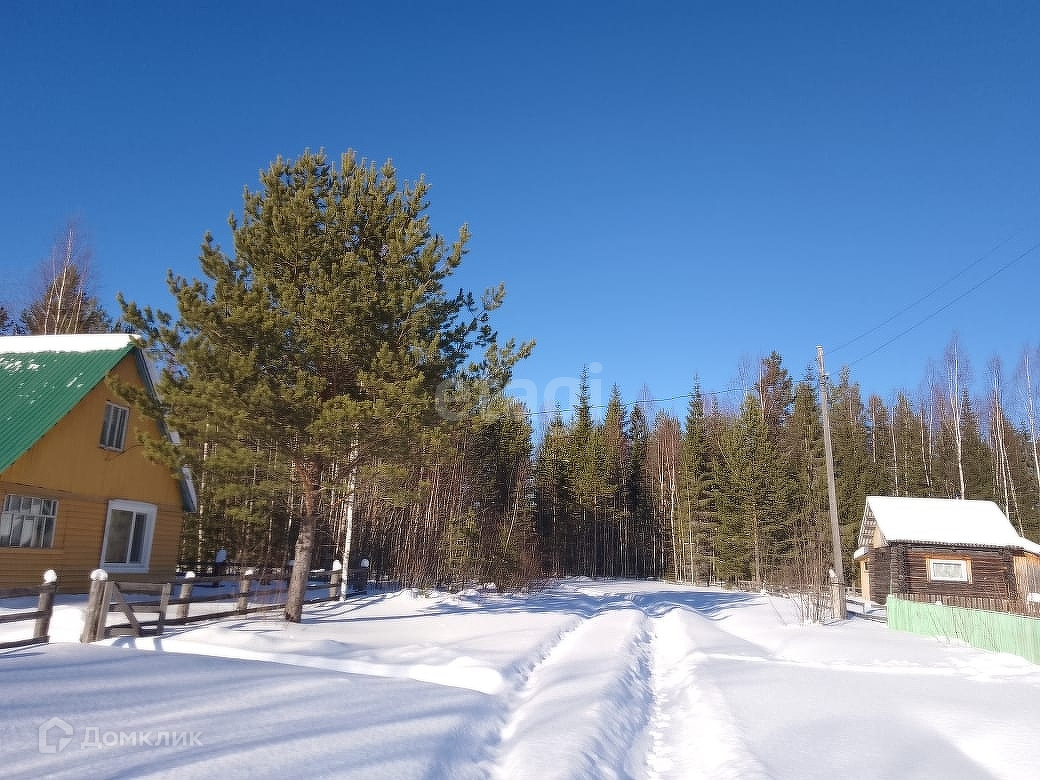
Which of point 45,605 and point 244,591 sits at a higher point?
point 45,605

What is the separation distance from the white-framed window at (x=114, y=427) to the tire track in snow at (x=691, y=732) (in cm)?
1350

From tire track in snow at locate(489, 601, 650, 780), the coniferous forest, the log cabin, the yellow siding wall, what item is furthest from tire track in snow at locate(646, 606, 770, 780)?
the log cabin

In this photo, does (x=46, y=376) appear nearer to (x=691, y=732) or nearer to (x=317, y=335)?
(x=317, y=335)

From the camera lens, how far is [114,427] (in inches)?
628

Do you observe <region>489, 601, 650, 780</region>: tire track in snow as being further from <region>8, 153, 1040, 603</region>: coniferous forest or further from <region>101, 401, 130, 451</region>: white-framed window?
<region>101, 401, 130, 451</region>: white-framed window

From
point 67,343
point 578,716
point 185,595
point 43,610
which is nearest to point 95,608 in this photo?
point 43,610

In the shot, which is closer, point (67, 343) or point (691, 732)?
point (691, 732)

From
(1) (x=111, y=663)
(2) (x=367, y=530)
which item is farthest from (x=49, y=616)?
(2) (x=367, y=530)

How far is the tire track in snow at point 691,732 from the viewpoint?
576 centimetres

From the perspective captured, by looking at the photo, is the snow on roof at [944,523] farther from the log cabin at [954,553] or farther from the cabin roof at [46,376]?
the cabin roof at [46,376]

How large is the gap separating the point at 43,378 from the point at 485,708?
45.5 feet

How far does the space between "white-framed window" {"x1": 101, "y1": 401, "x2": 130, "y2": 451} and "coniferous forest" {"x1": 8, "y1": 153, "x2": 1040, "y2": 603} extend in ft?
5.14

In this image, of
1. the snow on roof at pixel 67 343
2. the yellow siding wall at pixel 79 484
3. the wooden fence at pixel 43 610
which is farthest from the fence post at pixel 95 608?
the snow on roof at pixel 67 343

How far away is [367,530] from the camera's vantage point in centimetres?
2742
